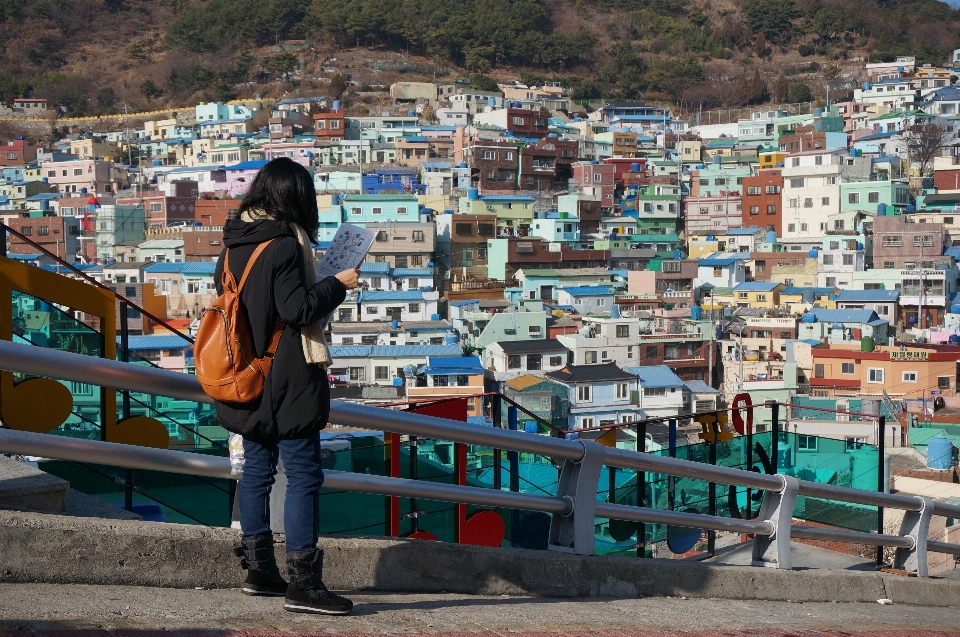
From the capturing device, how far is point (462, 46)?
80625 millimetres

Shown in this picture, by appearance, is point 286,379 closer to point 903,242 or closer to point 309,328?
point 309,328

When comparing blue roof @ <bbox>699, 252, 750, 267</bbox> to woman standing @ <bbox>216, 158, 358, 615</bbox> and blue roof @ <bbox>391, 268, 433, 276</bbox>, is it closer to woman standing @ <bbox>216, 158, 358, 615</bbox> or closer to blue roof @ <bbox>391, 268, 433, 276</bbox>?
blue roof @ <bbox>391, 268, 433, 276</bbox>

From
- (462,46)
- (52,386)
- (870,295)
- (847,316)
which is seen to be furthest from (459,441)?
(462,46)

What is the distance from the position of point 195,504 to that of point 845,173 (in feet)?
152

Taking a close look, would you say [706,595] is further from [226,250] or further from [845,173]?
[845,173]

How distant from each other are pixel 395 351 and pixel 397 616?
26837mm

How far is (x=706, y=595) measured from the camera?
3373mm

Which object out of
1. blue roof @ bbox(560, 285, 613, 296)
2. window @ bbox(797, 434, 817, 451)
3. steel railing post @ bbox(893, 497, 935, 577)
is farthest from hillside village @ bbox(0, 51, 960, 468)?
steel railing post @ bbox(893, 497, 935, 577)

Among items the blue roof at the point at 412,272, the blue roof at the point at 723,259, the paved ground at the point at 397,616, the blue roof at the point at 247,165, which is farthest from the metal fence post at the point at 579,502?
the blue roof at the point at 247,165

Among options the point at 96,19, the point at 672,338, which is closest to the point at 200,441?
the point at 672,338

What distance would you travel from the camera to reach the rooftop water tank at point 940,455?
18562 millimetres

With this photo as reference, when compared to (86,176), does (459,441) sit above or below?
below

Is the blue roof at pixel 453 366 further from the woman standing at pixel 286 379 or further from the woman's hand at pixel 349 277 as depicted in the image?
the woman's hand at pixel 349 277

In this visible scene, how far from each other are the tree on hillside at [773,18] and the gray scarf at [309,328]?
88.4m
